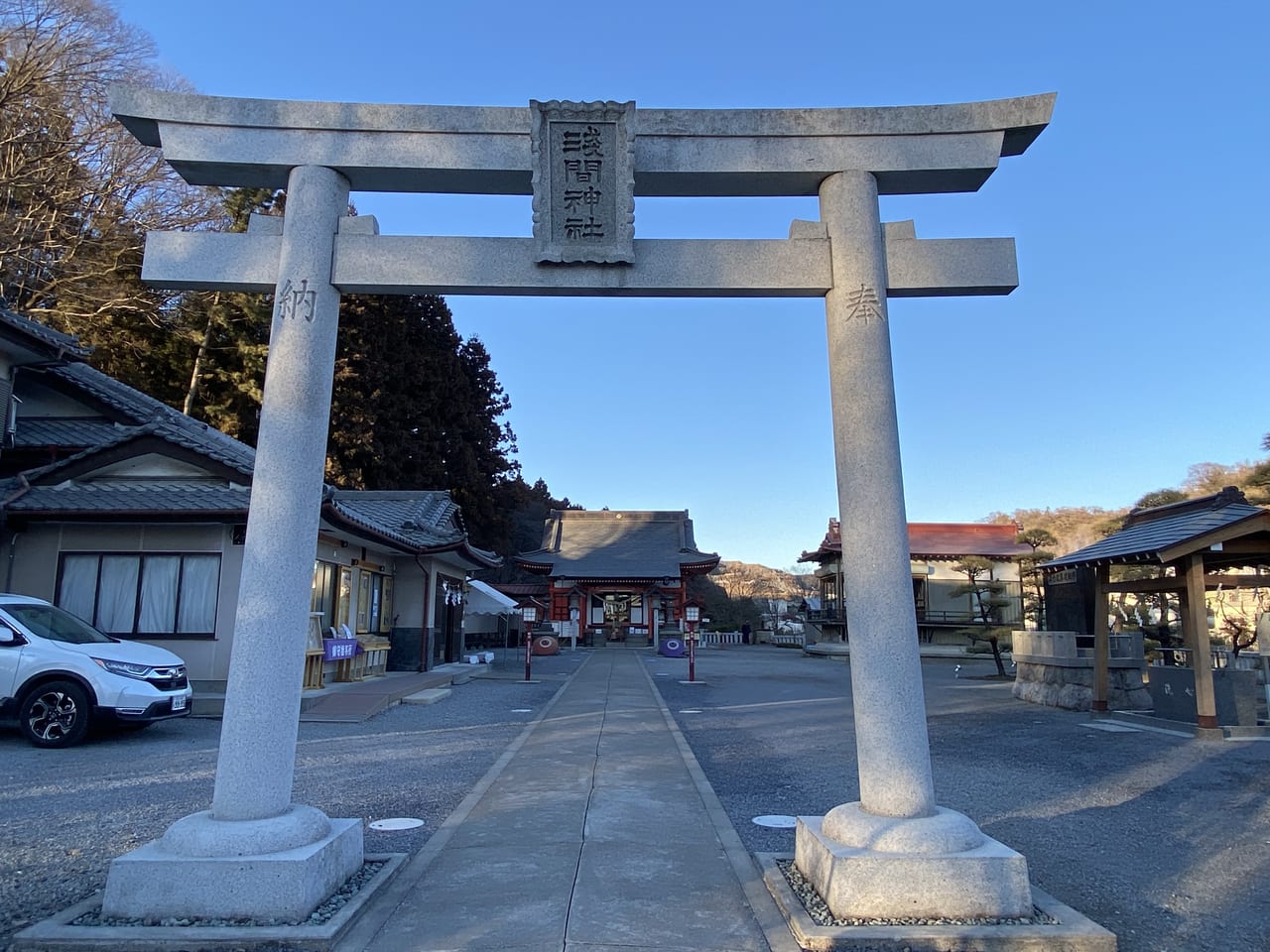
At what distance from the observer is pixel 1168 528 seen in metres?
13.0

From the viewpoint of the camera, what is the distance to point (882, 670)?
4.82 metres

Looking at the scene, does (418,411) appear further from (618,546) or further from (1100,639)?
(1100,639)

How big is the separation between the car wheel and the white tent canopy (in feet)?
58.9

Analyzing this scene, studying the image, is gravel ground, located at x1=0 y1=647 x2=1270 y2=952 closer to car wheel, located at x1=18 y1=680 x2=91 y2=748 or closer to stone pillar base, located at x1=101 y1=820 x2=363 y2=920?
car wheel, located at x1=18 y1=680 x2=91 y2=748

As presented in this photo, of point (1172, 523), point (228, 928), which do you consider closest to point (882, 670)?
point (228, 928)

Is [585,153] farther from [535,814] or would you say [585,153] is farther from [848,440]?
[535,814]

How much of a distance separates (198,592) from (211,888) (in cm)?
1002

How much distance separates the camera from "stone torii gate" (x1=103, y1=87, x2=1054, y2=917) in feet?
15.9

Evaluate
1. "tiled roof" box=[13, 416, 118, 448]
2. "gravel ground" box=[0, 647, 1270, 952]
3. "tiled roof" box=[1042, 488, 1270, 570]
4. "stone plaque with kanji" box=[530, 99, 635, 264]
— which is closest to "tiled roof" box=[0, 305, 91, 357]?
"tiled roof" box=[13, 416, 118, 448]

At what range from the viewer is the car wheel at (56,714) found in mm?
9766

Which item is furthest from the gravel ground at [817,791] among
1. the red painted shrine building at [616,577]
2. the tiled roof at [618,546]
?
the tiled roof at [618,546]

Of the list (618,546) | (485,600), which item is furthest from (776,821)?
(618,546)

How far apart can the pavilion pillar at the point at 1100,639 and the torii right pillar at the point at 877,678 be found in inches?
410

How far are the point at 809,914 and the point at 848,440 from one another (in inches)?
104
